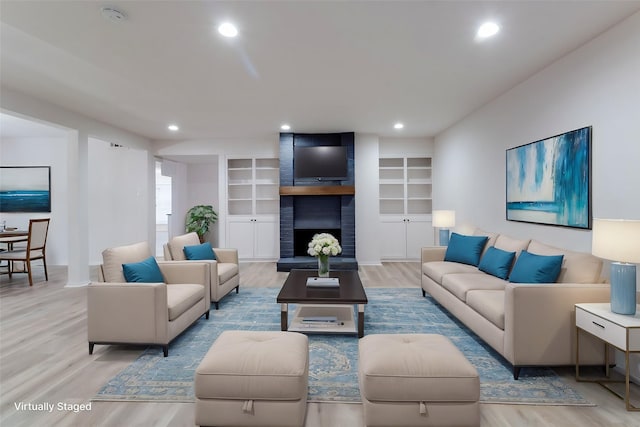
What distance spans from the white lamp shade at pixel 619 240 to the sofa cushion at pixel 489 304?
0.75 metres

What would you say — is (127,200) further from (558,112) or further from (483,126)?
(558,112)

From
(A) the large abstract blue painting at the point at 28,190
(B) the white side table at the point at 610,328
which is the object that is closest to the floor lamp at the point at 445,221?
(B) the white side table at the point at 610,328

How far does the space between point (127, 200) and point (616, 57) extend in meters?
7.78

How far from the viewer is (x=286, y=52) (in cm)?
296

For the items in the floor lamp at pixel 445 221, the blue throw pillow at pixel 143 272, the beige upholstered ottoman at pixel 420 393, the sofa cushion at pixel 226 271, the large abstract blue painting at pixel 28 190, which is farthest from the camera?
the large abstract blue painting at pixel 28 190

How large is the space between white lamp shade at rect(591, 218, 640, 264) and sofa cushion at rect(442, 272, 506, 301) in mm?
1075

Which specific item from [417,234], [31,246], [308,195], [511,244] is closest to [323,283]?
[511,244]

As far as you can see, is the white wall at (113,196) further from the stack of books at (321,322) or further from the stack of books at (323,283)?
the stack of books at (321,322)

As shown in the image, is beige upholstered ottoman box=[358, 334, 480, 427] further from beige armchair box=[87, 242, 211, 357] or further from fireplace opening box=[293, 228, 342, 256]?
fireplace opening box=[293, 228, 342, 256]

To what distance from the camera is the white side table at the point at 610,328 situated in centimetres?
192

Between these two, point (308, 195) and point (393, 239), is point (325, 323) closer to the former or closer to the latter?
point (308, 195)

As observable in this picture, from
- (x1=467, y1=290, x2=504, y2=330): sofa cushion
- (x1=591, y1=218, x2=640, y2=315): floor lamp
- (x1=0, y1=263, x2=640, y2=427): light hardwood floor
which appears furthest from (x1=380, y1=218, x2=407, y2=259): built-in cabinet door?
(x1=591, y1=218, x2=640, y2=315): floor lamp

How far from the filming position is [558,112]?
314cm

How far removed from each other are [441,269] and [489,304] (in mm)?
1238
